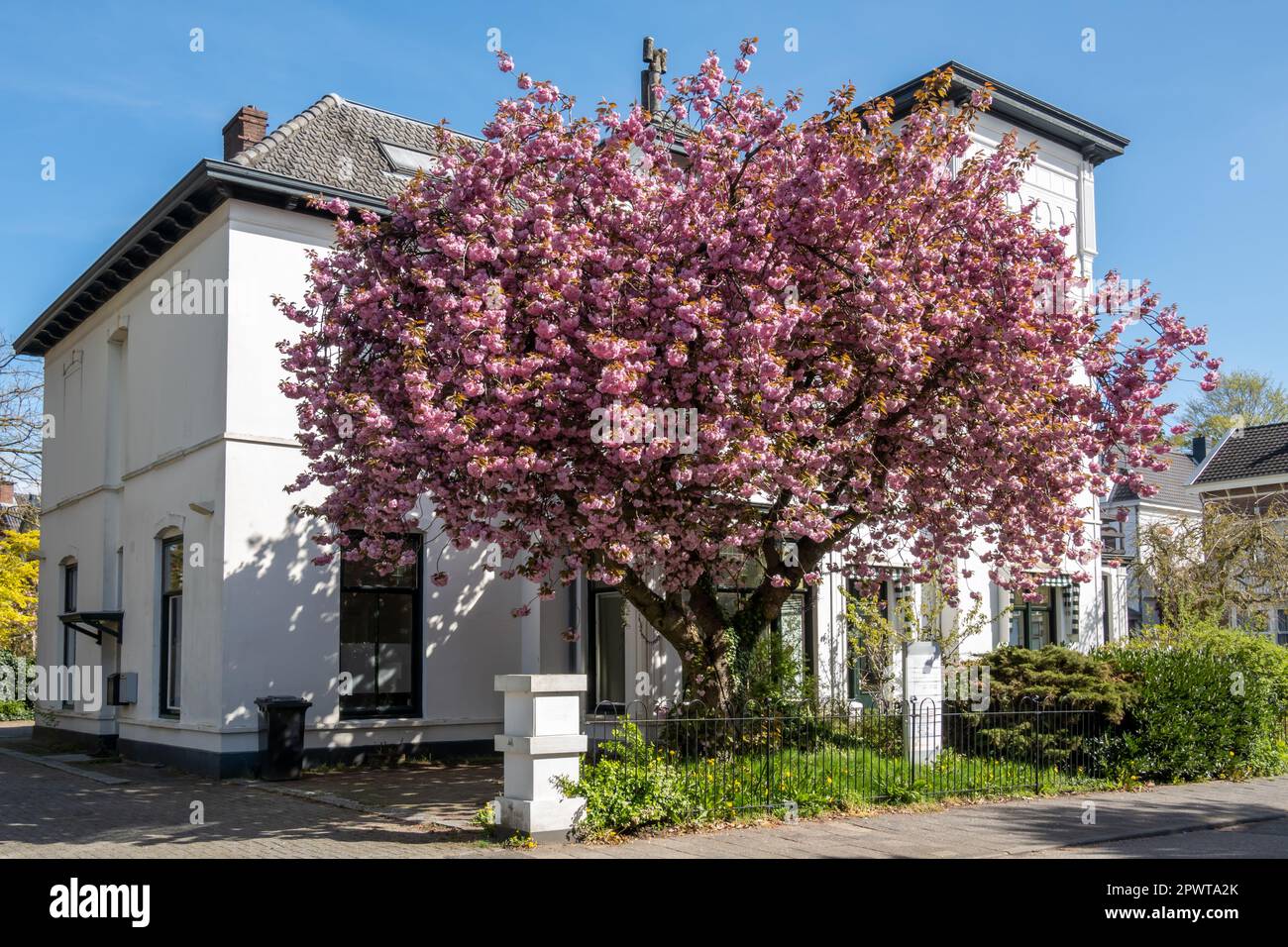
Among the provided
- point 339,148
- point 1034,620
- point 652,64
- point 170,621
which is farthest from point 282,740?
point 1034,620

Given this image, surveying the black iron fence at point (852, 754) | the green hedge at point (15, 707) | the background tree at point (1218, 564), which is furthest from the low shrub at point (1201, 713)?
the green hedge at point (15, 707)

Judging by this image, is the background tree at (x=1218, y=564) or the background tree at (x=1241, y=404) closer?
the background tree at (x=1218, y=564)

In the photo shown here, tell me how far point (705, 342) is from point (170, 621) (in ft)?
37.2

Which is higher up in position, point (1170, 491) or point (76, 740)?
point (1170, 491)

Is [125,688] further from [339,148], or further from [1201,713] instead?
[1201,713]

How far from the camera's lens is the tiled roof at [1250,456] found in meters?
35.2

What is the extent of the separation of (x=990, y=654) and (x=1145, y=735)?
213cm

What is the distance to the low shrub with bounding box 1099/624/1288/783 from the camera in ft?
48.2

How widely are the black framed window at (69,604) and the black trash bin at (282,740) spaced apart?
911 cm

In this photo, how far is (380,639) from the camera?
1705cm

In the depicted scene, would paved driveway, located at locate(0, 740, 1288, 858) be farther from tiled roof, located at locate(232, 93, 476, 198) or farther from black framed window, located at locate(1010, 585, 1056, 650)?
tiled roof, located at locate(232, 93, 476, 198)

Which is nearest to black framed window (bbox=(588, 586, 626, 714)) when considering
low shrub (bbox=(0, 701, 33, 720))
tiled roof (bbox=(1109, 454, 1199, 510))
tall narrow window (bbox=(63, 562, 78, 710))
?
tall narrow window (bbox=(63, 562, 78, 710))

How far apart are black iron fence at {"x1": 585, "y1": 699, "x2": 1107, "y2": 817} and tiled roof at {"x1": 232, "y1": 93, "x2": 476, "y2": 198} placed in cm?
935

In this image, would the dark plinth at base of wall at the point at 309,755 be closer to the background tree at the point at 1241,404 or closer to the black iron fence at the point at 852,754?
the black iron fence at the point at 852,754
